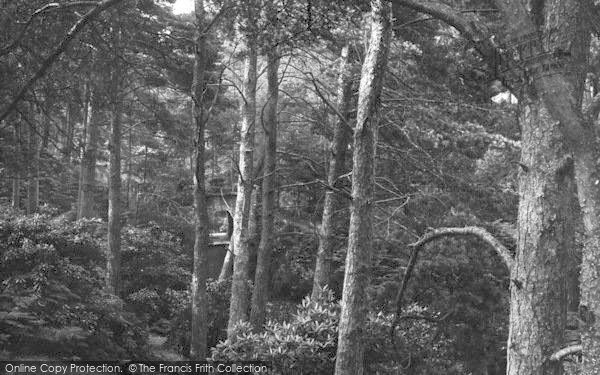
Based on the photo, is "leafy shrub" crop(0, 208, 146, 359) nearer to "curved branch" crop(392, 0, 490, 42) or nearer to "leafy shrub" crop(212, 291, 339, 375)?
"leafy shrub" crop(212, 291, 339, 375)

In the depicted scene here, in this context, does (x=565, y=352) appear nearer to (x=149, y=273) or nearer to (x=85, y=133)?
(x=149, y=273)

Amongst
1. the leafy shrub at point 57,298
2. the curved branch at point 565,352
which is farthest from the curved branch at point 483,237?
the leafy shrub at point 57,298

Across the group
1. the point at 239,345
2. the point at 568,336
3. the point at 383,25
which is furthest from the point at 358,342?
the point at 568,336

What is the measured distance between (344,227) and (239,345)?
6696 millimetres

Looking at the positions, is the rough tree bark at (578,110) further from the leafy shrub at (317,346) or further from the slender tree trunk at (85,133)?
the slender tree trunk at (85,133)

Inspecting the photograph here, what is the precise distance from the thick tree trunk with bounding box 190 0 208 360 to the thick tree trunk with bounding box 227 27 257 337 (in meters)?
0.72

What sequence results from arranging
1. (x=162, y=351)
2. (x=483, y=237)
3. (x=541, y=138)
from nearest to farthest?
(x=541, y=138) < (x=483, y=237) < (x=162, y=351)

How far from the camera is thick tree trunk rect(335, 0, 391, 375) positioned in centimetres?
703

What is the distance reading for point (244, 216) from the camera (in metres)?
11.5

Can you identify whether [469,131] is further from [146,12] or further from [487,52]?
[146,12]

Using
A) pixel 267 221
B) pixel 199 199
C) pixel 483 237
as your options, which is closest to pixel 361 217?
pixel 483 237

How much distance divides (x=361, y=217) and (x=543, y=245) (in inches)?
163

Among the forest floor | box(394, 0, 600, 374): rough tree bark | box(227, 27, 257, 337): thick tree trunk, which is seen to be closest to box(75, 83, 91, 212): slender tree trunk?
box(227, 27, 257, 337): thick tree trunk

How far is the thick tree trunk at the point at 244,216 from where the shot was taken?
37.0ft
